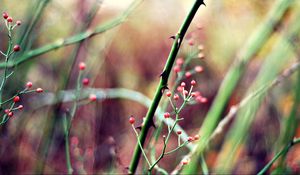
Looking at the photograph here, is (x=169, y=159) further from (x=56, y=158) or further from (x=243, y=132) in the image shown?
(x=243, y=132)

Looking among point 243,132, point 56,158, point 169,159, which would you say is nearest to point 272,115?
point 169,159

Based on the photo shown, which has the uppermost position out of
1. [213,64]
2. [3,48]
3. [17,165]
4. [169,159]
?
[3,48]

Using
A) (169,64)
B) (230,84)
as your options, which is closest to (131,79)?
(230,84)

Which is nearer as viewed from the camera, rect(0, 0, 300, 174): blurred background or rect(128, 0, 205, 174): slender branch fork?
rect(128, 0, 205, 174): slender branch fork

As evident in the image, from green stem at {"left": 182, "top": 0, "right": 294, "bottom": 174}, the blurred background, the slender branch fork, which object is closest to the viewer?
the slender branch fork

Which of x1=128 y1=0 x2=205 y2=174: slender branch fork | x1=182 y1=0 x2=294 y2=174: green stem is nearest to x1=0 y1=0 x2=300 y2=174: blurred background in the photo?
x1=182 y1=0 x2=294 y2=174: green stem

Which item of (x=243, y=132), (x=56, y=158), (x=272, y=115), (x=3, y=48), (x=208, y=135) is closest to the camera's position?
(x=208, y=135)

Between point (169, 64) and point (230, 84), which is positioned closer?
point (169, 64)

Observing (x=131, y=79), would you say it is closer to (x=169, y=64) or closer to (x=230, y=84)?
(x=230, y=84)

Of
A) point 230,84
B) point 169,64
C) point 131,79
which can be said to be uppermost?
point 169,64

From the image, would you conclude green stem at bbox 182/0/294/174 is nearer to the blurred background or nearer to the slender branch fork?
the slender branch fork

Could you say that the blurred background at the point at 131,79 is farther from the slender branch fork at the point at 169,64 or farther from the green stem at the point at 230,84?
the slender branch fork at the point at 169,64
